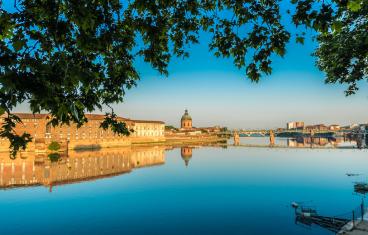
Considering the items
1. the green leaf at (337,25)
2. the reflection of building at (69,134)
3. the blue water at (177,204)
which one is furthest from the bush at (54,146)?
the green leaf at (337,25)

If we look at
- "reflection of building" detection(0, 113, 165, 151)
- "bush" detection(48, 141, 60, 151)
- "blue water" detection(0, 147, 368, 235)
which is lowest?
"blue water" detection(0, 147, 368, 235)

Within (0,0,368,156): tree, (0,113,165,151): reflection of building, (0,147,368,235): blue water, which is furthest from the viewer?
(0,113,165,151): reflection of building

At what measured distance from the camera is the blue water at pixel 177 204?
22375 millimetres

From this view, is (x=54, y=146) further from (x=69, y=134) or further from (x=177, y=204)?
(x=177, y=204)

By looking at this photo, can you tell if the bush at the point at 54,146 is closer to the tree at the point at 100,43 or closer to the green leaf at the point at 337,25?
the tree at the point at 100,43

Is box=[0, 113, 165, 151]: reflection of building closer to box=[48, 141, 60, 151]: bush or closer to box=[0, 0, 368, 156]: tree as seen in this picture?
box=[48, 141, 60, 151]: bush

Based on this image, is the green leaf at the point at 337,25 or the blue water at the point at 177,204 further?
the blue water at the point at 177,204

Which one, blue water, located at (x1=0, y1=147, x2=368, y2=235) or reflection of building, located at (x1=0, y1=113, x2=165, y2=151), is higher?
reflection of building, located at (x1=0, y1=113, x2=165, y2=151)

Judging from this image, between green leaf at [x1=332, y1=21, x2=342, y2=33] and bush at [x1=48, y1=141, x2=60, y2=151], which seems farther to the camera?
bush at [x1=48, y1=141, x2=60, y2=151]

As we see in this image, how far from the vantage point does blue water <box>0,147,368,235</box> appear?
22.4 metres

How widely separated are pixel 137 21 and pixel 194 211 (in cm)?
2332

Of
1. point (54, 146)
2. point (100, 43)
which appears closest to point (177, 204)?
point (100, 43)

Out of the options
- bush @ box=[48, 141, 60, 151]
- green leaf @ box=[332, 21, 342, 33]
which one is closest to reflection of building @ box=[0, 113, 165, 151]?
bush @ box=[48, 141, 60, 151]

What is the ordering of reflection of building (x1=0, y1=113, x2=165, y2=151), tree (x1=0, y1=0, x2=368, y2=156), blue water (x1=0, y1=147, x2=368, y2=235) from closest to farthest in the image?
tree (x1=0, y1=0, x2=368, y2=156), blue water (x1=0, y1=147, x2=368, y2=235), reflection of building (x1=0, y1=113, x2=165, y2=151)
